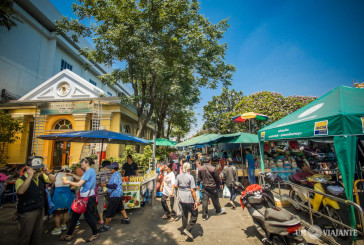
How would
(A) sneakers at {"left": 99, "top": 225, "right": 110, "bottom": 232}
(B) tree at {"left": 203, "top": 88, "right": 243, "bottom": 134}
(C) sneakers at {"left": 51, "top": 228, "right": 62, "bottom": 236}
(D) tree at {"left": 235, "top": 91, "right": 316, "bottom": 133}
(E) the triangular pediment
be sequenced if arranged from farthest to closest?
1. (B) tree at {"left": 203, "top": 88, "right": 243, "bottom": 134}
2. (D) tree at {"left": 235, "top": 91, "right": 316, "bottom": 133}
3. (E) the triangular pediment
4. (A) sneakers at {"left": 99, "top": 225, "right": 110, "bottom": 232}
5. (C) sneakers at {"left": 51, "top": 228, "right": 62, "bottom": 236}

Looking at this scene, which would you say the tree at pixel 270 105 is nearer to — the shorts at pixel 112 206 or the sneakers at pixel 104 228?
the shorts at pixel 112 206

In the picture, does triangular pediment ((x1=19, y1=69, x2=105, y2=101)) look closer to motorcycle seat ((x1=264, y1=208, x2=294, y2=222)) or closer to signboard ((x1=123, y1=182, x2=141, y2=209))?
signboard ((x1=123, y1=182, x2=141, y2=209))

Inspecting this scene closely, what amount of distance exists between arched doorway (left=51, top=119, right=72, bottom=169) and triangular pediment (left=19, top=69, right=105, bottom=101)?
84.1 inches

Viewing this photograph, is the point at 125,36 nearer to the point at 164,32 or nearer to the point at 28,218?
the point at 164,32

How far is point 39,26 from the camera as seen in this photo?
16609 mm

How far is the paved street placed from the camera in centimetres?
403

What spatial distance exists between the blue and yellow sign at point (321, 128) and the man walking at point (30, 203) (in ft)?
20.8

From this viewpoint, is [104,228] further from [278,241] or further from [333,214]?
[333,214]

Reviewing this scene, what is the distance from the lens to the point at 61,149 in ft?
44.2

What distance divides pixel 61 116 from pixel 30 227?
41.4ft

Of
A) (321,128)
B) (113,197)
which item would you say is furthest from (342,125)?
(113,197)

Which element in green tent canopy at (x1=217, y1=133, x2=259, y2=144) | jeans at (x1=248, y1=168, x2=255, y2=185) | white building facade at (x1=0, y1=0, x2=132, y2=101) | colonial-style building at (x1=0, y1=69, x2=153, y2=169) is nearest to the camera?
jeans at (x1=248, y1=168, x2=255, y2=185)

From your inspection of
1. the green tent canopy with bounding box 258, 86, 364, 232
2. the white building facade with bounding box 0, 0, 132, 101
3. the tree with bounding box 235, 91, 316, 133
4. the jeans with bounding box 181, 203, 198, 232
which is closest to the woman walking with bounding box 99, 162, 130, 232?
the jeans with bounding box 181, 203, 198, 232

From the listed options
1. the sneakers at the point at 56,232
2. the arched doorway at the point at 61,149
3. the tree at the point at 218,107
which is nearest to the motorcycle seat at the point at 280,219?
the sneakers at the point at 56,232
